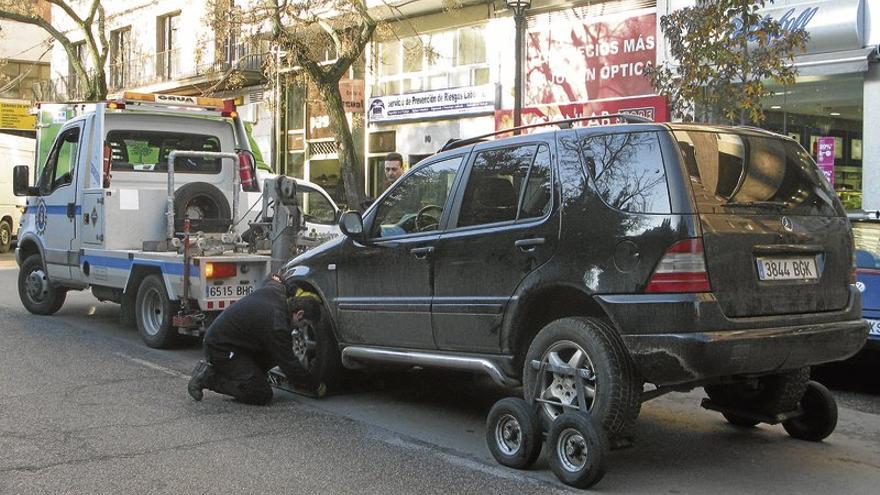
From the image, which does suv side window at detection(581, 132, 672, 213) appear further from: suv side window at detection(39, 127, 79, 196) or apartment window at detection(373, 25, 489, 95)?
apartment window at detection(373, 25, 489, 95)

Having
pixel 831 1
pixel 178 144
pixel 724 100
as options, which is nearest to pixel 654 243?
pixel 724 100

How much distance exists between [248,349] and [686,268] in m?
3.60

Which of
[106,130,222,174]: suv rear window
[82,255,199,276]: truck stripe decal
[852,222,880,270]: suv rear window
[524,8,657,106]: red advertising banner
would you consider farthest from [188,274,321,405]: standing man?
[524,8,657,106]: red advertising banner

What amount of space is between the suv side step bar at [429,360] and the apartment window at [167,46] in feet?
84.1

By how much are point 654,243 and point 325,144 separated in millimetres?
21979

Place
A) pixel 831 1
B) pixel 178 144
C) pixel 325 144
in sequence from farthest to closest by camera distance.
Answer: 1. pixel 325 144
2. pixel 831 1
3. pixel 178 144

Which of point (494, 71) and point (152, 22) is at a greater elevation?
point (152, 22)

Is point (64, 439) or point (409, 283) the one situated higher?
point (409, 283)

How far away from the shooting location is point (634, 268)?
4746mm

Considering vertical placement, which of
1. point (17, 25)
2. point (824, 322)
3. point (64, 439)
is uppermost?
point (17, 25)

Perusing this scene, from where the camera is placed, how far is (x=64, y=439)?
5789 millimetres

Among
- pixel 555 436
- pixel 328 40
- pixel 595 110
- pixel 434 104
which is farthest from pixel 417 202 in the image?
pixel 434 104

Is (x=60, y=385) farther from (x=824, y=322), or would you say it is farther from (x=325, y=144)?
(x=325, y=144)

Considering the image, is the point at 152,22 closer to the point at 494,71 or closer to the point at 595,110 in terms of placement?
the point at 494,71
